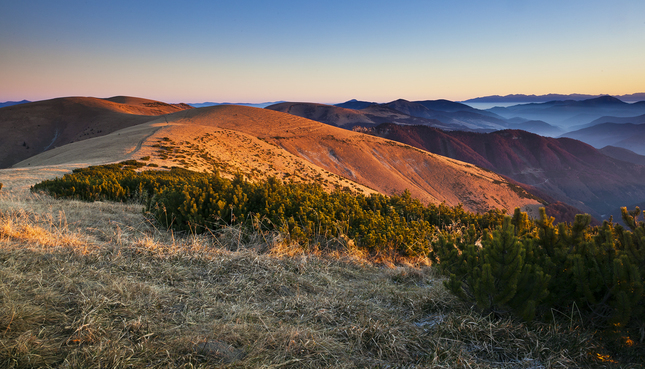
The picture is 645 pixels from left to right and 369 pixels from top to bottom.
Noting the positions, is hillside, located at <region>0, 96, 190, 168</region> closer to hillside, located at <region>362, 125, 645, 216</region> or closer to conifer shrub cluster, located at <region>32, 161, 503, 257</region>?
conifer shrub cluster, located at <region>32, 161, 503, 257</region>

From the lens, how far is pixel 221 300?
9.73 feet

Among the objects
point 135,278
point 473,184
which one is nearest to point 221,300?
point 135,278

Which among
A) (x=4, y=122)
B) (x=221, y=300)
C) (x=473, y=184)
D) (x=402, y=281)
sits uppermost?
(x=4, y=122)

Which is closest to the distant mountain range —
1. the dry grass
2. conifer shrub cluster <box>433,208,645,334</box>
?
the dry grass

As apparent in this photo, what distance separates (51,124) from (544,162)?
192m

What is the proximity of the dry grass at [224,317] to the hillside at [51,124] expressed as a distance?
256ft

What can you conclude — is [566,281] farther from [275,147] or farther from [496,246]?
[275,147]

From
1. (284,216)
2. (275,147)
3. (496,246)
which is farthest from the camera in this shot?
(275,147)

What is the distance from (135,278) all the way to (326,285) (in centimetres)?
195

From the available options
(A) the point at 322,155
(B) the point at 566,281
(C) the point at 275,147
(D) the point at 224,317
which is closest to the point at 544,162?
(A) the point at 322,155

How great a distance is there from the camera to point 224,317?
2631 millimetres

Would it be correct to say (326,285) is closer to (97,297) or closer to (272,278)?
(272,278)

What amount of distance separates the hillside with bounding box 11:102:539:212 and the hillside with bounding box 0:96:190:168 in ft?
76.8

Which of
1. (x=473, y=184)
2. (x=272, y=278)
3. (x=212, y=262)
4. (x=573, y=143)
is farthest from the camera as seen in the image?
(x=573, y=143)
